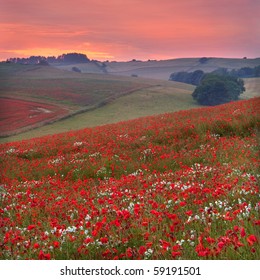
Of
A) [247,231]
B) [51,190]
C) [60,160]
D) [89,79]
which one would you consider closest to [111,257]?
[247,231]

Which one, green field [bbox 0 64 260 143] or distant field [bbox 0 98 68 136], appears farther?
green field [bbox 0 64 260 143]

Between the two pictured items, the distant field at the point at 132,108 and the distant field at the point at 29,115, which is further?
the distant field at the point at 132,108

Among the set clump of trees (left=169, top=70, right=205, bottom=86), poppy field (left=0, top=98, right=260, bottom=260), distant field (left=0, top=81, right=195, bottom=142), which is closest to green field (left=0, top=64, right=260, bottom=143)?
distant field (left=0, top=81, right=195, bottom=142)

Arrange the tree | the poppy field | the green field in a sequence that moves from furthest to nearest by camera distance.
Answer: the green field
the tree
the poppy field

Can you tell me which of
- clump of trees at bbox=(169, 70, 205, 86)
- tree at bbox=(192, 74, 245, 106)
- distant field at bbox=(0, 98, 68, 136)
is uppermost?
clump of trees at bbox=(169, 70, 205, 86)

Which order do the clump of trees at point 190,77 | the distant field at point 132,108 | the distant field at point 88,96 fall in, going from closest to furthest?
the distant field at point 132,108 < the distant field at point 88,96 < the clump of trees at point 190,77

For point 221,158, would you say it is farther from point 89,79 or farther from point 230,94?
point 89,79

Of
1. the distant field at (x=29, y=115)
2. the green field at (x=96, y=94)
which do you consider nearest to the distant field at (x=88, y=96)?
the green field at (x=96, y=94)

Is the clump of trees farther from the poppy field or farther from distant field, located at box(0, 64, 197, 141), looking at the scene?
the poppy field

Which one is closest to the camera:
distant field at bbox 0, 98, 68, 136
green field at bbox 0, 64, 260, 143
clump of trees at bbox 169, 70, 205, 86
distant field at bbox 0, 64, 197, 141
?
distant field at bbox 0, 98, 68, 136

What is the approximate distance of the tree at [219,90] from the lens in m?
54.9

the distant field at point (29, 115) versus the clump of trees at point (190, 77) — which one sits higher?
the clump of trees at point (190, 77)

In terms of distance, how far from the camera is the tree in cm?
5488

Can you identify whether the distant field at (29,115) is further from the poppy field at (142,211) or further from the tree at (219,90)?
the poppy field at (142,211)
